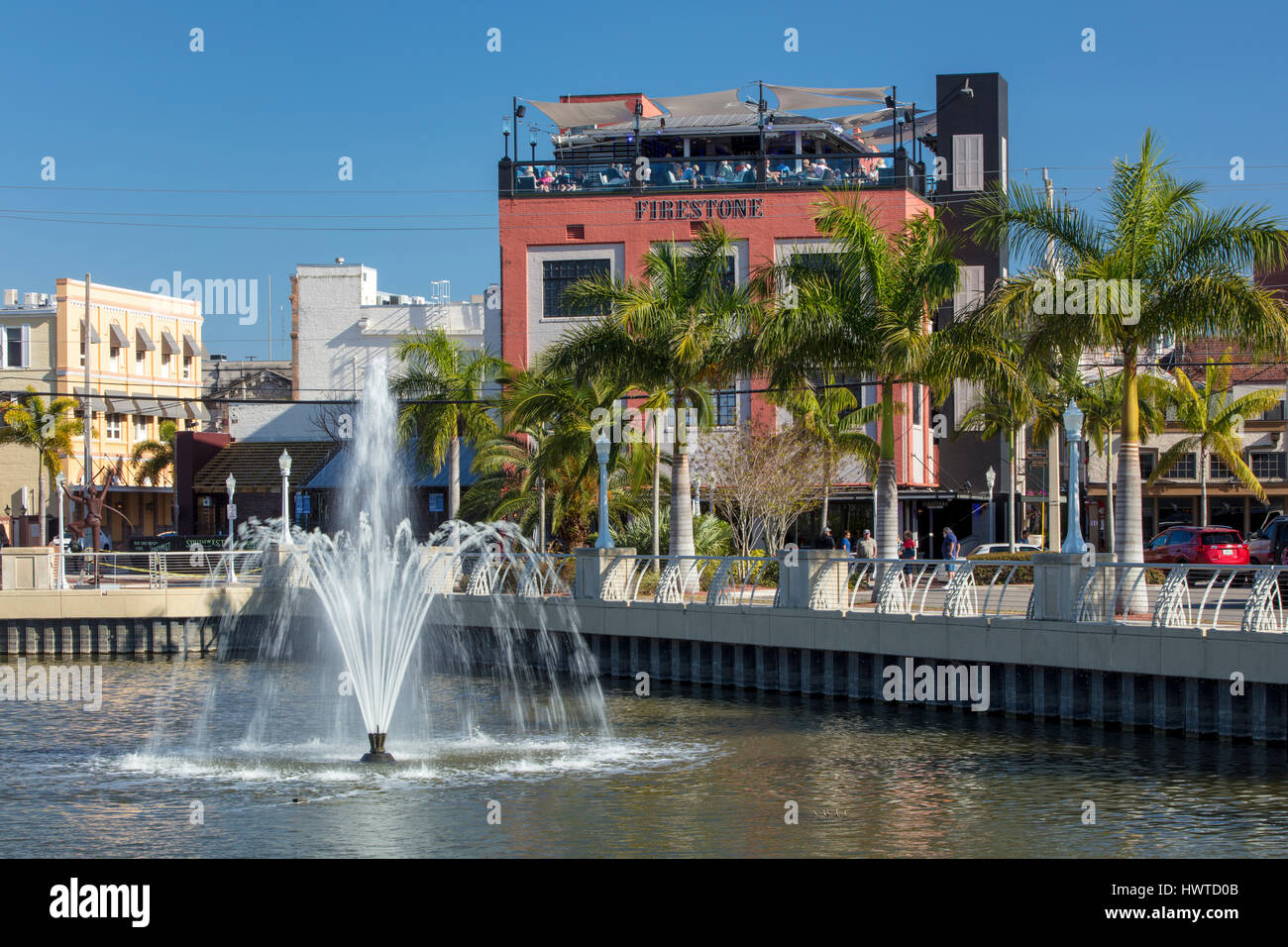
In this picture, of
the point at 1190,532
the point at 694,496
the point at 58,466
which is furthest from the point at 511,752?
the point at 58,466

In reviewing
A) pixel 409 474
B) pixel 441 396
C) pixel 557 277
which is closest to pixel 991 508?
pixel 557 277

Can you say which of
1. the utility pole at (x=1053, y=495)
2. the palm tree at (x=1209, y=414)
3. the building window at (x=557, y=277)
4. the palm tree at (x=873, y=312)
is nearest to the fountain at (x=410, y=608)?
the palm tree at (x=873, y=312)

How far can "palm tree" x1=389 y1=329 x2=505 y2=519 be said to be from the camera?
48.0m

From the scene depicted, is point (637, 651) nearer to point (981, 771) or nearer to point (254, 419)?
point (981, 771)

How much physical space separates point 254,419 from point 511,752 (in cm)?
5140

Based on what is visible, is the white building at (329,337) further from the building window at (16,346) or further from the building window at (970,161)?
the building window at (970,161)

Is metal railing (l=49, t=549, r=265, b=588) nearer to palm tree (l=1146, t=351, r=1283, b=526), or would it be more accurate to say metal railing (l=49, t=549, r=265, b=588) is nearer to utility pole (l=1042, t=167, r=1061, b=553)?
utility pole (l=1042, t=167, r=1061, b=553)

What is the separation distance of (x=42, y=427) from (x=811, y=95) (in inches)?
1493

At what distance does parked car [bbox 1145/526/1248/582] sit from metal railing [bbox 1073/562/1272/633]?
16.8 m

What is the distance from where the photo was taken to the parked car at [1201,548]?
42750 mm

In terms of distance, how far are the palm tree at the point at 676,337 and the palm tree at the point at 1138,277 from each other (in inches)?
323

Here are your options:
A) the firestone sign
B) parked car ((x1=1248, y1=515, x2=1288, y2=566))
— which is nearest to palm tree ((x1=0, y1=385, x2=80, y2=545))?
the firestone sign

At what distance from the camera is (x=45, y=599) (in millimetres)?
39125

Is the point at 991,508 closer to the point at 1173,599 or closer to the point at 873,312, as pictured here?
the point at 873,312
